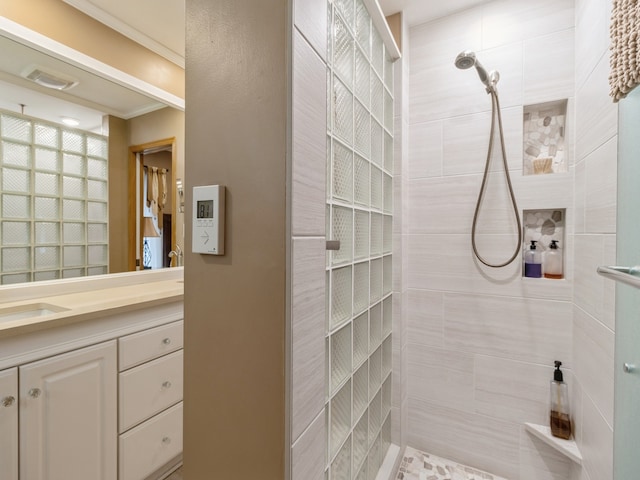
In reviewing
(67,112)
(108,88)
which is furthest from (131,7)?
(67,112)

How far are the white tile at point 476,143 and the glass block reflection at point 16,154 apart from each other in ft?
6.64

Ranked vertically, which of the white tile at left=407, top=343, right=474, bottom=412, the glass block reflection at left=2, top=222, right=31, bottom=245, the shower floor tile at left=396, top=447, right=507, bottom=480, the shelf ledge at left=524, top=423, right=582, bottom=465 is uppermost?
the glass block reflection at left=2, top=222, right=31, bottom=245

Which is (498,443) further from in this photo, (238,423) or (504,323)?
(238,423)

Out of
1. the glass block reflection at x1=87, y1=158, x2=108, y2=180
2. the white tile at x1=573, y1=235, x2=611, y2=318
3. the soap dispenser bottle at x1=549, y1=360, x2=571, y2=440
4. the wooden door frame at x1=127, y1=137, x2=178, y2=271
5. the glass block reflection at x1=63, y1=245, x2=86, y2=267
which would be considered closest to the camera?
the white tile at x1=573, y1=235, x2=611, y2=318

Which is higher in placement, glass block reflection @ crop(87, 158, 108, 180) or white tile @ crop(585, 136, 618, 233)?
glass block reflection @ crop(87, 158, 108, 180)

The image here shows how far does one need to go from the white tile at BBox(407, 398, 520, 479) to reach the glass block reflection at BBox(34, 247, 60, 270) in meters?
2.02

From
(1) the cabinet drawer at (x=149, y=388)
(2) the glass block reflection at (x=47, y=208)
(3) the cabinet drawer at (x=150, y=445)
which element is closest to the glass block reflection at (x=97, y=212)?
(2) the glass block reflection at (x=47, y=208)

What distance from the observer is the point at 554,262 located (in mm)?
1402

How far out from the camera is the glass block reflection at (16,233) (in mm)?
1344

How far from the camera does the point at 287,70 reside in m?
0.55

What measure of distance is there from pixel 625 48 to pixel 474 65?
0.72 metres

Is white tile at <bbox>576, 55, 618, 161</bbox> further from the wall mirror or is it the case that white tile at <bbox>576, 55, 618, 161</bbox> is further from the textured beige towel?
the wall mirror

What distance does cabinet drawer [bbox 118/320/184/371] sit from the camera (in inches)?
52.5

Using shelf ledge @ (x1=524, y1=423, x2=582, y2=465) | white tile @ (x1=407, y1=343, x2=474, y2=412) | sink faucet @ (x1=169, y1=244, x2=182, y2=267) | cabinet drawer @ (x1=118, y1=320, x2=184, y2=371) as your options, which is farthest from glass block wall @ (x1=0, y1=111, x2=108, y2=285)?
shelf ledge @ (x1=524, y1=423, x2=582, y2=465)
